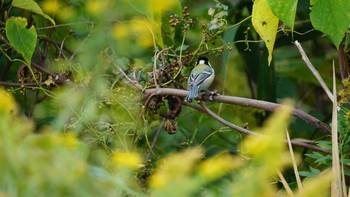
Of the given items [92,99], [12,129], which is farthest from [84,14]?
[12,129]

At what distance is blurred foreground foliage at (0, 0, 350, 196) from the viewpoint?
117 centimetres

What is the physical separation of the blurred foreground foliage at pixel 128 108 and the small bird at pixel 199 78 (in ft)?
0.12

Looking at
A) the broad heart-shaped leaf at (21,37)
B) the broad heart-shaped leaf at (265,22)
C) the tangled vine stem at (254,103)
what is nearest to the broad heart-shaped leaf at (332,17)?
the broad heart-shaped leaf at (265,22)

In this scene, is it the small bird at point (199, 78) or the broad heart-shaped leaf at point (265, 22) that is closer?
the broad heart-shaped leaf at point (265, 22)

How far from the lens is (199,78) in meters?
2.82

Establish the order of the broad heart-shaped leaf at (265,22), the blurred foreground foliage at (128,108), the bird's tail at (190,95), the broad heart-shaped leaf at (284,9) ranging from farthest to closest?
1. the bird's tail at (190,95)
2. the broad heart-shaped leaf at (265,22)
3. the broad heart-shaped leaf at (284,9)
4. the blurred foreground foliage at (128,108)

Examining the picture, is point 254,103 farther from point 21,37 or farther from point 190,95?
point 21,37

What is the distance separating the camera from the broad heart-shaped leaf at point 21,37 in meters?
2.61

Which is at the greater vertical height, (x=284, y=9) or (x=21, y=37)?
(x=284, y=9)

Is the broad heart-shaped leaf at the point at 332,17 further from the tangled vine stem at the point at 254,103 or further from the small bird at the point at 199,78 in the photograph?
the small bird at the point at 199,78

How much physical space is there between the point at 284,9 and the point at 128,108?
0.71 m

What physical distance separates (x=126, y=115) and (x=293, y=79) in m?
1.78

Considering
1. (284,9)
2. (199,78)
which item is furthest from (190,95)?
(284,9)

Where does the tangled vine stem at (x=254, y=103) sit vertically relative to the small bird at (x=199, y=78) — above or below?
above
